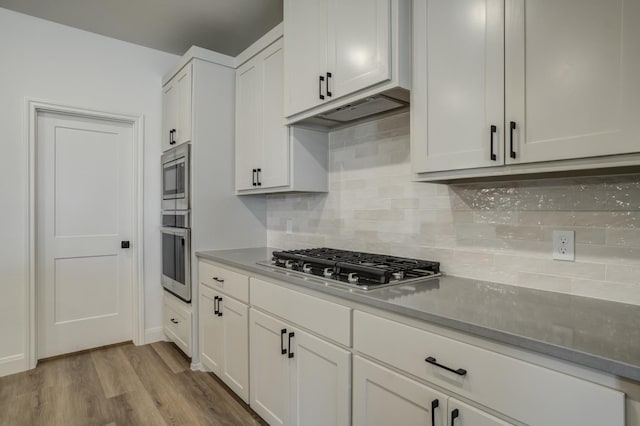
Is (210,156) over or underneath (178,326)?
over

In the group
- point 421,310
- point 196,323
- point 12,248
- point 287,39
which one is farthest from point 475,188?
point 12,248

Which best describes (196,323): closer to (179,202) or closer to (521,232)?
(179,202)

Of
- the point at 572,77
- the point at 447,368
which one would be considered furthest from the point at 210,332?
the point at 572,77

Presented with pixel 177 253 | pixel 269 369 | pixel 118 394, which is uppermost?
pixel 177 253

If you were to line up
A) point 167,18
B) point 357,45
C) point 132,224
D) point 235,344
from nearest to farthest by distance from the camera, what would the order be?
point 357,45
point 235,344
point 167,18
point 132,224

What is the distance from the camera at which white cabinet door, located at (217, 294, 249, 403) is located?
213cm

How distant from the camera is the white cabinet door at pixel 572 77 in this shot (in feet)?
3.35

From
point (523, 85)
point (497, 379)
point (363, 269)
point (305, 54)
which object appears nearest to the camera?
point (497, 379)

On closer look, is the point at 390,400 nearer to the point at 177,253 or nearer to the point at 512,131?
the point at 512,131

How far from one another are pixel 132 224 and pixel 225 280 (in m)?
1.51

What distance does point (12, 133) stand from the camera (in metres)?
2.75

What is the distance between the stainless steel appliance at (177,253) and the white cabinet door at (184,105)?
62 centimetres

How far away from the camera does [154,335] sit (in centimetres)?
335

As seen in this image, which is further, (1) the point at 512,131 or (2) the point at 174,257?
(2) the point at 174,257
